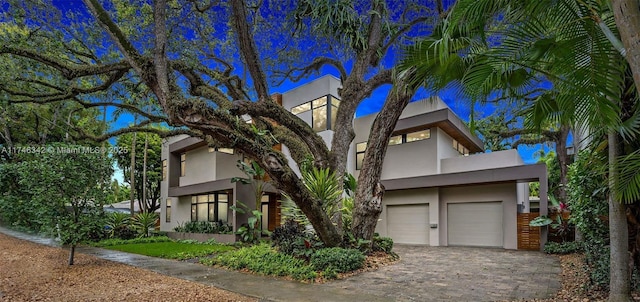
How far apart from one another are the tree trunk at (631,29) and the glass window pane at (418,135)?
12.6 m

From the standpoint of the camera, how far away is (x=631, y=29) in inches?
113

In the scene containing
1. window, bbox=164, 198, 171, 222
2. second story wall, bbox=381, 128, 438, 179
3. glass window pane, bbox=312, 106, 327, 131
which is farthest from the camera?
window, bbox=164, 198, 171, 222

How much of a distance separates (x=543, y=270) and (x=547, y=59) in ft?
19.5

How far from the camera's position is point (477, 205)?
14.9 metres

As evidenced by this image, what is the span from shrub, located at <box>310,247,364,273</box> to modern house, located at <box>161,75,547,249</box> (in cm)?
723

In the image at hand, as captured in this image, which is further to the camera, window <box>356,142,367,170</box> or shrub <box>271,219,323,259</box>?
window <box>356,142,367,170</box>

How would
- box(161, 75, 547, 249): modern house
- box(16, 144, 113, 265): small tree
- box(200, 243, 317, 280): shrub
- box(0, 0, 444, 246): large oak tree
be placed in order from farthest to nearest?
1. box(161, 75, 547, 249): modern house
2. box(16, 144, 113, 265): small tree
3. box(0, 0, 444, 246): large oak tree
4. box(200, 243, 317, 280): shrub

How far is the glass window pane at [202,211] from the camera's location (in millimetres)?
19391

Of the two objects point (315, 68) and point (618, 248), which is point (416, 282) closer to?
point (618, 248)

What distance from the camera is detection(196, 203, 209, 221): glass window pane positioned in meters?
19.4

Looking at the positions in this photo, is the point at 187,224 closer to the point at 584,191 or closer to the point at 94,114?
the point at 94,114

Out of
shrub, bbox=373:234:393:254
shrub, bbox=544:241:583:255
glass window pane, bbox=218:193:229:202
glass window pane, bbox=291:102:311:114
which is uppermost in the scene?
glass window pane, bbox=291:102:311:114

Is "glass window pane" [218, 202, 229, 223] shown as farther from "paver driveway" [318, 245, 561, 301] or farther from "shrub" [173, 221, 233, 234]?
"paver driveway" [318, 245, 561, 301]

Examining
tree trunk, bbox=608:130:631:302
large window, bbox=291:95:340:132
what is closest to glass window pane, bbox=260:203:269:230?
large window, bbox=291:95:340:132
